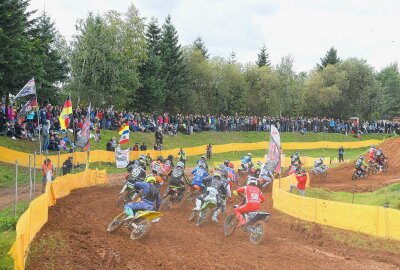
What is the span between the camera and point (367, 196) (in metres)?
25.1

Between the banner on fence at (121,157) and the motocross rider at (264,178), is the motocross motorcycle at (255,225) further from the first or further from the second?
the banner on fence at (121,157)

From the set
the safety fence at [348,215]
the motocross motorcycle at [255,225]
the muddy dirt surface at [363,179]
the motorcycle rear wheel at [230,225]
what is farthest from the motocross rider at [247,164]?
the motocross motorcycle at [255,225]

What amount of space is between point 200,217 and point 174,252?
151 inches

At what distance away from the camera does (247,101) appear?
7838 cm

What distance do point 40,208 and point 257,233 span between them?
21.4 feet

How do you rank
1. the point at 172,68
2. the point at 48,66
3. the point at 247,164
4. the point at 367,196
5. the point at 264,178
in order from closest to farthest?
the point at 367,196, the point at 264,178, the point at 247,164, the point at 48,66, the point at 172,68

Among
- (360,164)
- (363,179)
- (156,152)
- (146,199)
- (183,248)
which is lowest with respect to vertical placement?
(363,179)

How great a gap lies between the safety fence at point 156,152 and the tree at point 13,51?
4.71m

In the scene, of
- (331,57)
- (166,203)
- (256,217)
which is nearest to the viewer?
(256,217)

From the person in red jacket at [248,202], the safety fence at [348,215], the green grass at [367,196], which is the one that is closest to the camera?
the person in red jacket at [248,202]

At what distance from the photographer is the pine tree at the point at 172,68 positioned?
63.5m

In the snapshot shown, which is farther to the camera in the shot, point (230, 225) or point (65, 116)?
point (65, 116)

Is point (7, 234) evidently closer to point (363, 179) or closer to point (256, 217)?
point (256, 217)

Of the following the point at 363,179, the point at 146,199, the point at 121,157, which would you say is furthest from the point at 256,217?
the point at 121,157
